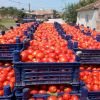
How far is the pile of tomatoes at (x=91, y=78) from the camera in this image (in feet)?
17.1

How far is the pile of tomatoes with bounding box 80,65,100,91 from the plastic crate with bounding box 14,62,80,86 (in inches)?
25.5

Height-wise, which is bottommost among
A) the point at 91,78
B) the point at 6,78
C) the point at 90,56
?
the point at 91,78

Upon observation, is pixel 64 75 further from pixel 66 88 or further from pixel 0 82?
pixel 0 82

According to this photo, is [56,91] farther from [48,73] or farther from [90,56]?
[90,56]

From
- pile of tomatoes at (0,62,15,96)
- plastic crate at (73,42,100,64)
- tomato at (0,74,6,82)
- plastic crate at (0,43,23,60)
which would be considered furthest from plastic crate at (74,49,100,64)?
tomato at (0,74,6,82)

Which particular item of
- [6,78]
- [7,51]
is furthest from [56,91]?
[7,51]

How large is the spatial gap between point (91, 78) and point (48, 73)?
134 centimetres

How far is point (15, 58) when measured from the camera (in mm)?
4594

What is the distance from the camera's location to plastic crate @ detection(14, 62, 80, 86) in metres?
4.58

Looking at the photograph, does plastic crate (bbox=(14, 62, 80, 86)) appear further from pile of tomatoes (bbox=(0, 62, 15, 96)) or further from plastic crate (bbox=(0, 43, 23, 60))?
plastic crate (bbox=(0, 43, 23, 60))

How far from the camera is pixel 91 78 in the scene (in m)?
5.68

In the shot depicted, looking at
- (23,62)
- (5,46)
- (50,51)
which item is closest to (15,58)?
(23,62)

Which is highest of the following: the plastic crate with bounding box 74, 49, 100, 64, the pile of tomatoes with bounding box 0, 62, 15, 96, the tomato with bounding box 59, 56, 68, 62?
the tomato with bounding box 59, 56, 68, 62

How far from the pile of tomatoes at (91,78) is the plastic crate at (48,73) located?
65 cm
